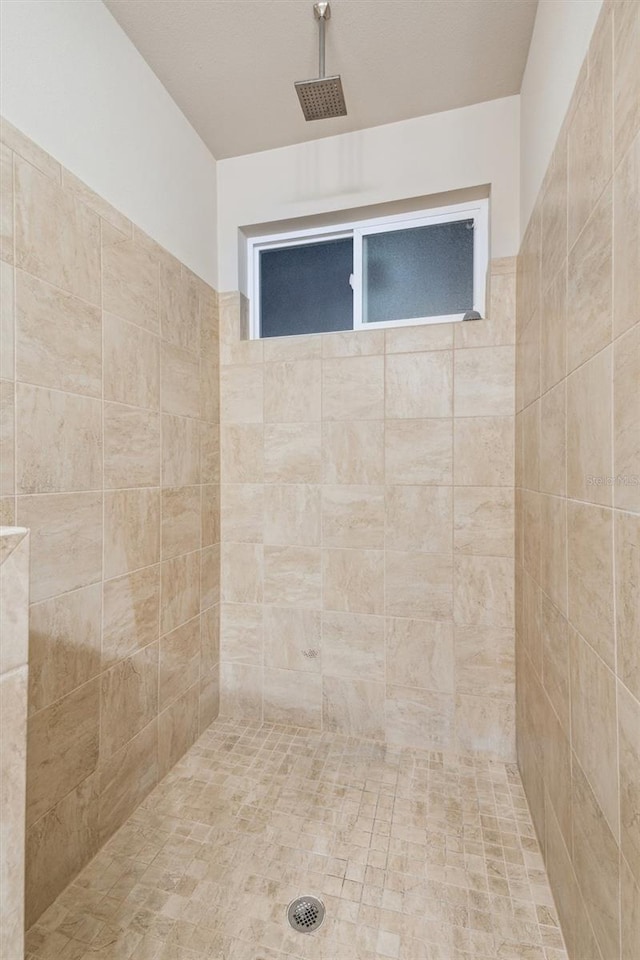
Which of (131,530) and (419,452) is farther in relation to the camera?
(419,452)

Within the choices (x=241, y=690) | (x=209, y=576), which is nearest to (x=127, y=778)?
(x=241, y=690)

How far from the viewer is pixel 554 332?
3.75ft

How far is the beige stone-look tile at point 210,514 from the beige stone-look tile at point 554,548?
1.29m

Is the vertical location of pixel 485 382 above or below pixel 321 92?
below

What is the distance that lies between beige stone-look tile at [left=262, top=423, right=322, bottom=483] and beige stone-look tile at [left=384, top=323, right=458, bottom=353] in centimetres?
46

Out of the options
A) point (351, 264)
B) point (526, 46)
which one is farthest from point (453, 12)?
point (351, 264)

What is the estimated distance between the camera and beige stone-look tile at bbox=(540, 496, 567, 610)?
41.8 inches

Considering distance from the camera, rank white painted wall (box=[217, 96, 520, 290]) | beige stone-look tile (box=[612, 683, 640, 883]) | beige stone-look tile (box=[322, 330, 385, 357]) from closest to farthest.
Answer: beige stone-look tile (box=[612, 683, 640, 883]) → white painted wall (box=[217, 96, 520, 290]) → beige stone-look tile (box=[322, 330, 385, 357])

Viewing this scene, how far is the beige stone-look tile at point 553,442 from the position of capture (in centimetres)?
106

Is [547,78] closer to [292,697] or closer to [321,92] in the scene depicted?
[321,92]

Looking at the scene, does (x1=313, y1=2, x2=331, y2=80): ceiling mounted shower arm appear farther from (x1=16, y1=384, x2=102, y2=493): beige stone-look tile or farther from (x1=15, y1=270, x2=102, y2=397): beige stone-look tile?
(x1=16, y1=384, x2=102, y2=493): beige stone-look tile

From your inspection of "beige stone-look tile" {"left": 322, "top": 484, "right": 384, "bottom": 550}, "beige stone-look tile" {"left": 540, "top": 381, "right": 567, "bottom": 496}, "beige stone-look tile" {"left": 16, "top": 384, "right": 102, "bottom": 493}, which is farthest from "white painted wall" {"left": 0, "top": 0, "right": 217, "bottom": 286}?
"beige stone-look tile" {"left": 540, "top": 381, "right": 567, "bottom": 496}

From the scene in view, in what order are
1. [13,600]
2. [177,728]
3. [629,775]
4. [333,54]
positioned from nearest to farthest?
[13,600] → [629,775] → [333,54] → [177,728]

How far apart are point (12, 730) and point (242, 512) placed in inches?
59.1
